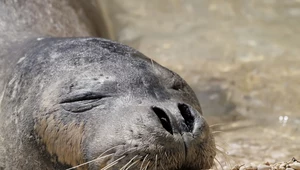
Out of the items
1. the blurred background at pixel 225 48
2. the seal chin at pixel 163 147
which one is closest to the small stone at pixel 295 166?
the blurred background at pixel 225 48

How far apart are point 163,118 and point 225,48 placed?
342cm

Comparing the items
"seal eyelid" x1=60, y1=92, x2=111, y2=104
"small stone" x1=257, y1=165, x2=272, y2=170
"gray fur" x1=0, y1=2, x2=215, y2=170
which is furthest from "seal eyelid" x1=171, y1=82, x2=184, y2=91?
"small stone" x1=257, y1=165, x2=272, y2=170

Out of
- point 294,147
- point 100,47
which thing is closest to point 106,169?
point 100,47

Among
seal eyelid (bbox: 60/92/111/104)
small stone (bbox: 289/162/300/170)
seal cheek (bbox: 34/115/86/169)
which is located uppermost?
seal eyelid (bbox: 60/92/111/104)

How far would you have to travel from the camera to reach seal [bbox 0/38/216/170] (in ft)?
8.11

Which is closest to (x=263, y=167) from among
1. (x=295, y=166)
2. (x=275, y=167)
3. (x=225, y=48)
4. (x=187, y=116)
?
(x=275, y=167)

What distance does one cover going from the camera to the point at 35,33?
369 cm

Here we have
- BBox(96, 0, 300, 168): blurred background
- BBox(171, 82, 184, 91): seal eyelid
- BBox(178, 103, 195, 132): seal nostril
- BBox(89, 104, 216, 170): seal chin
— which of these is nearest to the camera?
BBox(89, 104, 216, 170): seal chin

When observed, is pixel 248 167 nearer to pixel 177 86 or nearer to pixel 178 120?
pixel 177 86

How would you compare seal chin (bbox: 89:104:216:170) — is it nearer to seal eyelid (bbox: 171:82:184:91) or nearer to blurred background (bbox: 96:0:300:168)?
seal eyelid (bbox: 171:82:184:91)

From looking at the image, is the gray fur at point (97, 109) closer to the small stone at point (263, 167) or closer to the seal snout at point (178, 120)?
the seal snout at point (178, 120)

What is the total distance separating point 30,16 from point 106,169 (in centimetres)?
169

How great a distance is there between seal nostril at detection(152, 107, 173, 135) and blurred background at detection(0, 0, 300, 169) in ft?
3.15

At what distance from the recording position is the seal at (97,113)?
2471 mm
